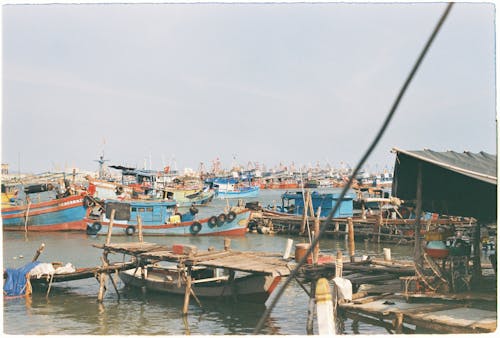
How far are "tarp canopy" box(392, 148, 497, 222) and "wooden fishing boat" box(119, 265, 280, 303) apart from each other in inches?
209

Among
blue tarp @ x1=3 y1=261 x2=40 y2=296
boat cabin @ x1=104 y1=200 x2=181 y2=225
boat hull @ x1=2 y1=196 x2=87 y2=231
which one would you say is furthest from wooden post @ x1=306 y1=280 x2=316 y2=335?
boat hull @ x1=2 y1=196 x2=87 y2=231

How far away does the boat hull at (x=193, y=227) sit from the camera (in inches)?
1497

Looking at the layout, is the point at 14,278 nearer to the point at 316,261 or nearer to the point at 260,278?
the point at 260,278

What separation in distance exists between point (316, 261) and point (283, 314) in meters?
3.03

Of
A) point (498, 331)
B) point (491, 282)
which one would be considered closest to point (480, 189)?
point (491, 282)

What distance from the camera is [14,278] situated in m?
19.4

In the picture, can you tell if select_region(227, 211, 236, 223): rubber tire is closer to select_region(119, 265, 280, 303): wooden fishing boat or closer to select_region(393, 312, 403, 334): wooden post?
select_region(119, 265, 280, 303): wooden fishing boat

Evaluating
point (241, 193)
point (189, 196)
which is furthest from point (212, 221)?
point (241, 193)

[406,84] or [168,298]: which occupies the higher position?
[406,84]

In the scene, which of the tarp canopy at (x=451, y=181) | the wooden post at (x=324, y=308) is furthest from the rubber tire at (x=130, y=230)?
the wooden post at (x=324, y=308)

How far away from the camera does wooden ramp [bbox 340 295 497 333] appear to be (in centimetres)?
975

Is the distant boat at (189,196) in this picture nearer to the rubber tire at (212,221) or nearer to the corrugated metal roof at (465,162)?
the rubber tire at (212,221)

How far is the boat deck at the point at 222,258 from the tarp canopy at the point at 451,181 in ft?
13.9

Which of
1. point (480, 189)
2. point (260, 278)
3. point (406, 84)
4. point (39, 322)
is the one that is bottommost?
point (39, 322)
